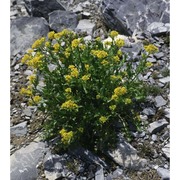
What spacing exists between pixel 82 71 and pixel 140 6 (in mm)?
A: 2568

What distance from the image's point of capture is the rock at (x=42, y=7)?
287 inches

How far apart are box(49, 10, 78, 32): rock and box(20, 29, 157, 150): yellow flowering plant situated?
194cm

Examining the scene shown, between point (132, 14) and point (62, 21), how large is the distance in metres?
1.21

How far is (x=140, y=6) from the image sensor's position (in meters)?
6.77

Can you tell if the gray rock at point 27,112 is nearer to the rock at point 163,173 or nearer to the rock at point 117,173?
the rock at point 117,173

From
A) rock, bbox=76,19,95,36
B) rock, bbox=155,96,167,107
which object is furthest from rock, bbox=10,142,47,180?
rock, bbox=76,19,95,36

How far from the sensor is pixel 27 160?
15.9 feet

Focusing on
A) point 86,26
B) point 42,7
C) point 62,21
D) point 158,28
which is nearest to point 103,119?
point 158,28

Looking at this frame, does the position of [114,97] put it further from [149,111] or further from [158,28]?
[158,28]

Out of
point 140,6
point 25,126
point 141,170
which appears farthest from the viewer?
point 140,6

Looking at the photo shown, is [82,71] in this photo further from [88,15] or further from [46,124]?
[88,15]

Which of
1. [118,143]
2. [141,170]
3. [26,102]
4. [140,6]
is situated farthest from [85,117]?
[140,6]

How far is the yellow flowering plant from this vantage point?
4.55 meters

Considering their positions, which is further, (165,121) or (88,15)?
(88,15)
